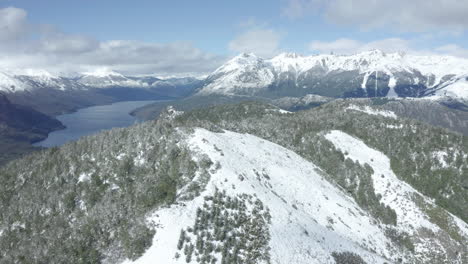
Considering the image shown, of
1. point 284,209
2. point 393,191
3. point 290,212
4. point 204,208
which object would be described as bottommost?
point 393,191

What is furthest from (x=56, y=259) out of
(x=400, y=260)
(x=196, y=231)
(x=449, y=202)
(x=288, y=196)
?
(x=449, y=202)

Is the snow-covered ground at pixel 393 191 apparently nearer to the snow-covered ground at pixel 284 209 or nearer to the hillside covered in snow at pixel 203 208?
the hillside covered in snow at pixel 203 208

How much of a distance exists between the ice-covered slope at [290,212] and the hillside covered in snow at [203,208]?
0.95ft

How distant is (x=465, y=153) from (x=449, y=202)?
4122 cm

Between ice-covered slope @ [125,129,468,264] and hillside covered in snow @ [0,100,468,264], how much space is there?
0.29m

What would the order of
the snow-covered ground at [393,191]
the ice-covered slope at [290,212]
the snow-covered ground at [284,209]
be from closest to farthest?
the ice-covered slope at [290,212] → the snow-covered ground at [284,209] → the snow-covered ground at [393,191]

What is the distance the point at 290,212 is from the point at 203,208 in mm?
19713

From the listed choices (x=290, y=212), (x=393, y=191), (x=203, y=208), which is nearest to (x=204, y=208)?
(x=203, y=208)

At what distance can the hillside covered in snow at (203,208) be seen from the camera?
157 feet

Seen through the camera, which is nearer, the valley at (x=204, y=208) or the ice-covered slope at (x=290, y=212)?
the valley at (x=204, y=208)

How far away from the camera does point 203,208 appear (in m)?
53.6

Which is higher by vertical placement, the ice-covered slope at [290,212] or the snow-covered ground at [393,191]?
the ice-covered slope at [290,212]

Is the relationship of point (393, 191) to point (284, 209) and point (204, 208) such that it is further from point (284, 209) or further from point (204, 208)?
point (204, 208)

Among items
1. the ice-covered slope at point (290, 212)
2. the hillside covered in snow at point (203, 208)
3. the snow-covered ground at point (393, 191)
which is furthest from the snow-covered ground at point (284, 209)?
the snow-covered ground at point (393, 191)
